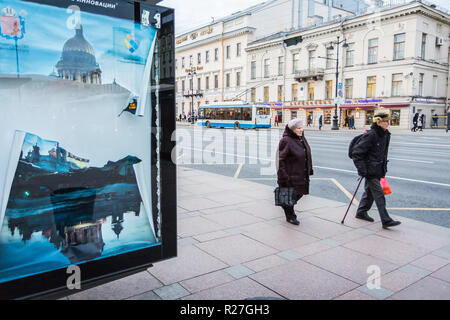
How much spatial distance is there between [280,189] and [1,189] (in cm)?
399

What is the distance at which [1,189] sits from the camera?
234 cm

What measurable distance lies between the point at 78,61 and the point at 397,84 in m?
39.6

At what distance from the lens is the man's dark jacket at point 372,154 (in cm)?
547

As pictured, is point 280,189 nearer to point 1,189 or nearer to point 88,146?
point 88,146

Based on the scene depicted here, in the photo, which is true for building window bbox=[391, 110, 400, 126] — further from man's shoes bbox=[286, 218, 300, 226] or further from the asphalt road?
man's shoes bbox=[286, 218, 300, 226]

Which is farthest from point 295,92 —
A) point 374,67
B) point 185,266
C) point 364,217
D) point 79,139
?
point 79,139

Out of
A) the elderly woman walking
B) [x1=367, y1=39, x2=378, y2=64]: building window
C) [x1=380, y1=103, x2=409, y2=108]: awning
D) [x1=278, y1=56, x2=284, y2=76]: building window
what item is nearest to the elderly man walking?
the elderly woman walking

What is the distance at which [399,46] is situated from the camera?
36844mm

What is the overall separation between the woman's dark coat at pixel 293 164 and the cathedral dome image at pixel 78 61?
11.5ft

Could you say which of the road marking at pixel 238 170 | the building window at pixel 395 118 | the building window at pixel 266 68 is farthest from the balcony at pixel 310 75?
the road marking at pixel 238 170

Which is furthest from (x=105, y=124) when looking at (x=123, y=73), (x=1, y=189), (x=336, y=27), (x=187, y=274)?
(x=336, y=27)

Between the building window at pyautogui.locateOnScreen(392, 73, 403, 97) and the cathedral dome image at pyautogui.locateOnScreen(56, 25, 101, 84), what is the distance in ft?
128

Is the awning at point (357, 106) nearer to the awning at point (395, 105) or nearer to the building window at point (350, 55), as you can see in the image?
the awning at point (395, 105)
